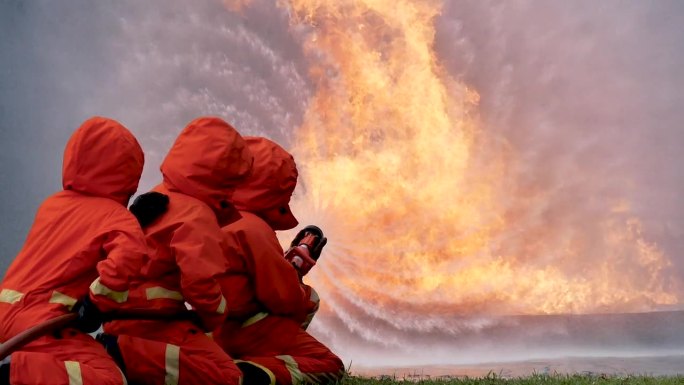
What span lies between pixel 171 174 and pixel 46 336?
1705mm

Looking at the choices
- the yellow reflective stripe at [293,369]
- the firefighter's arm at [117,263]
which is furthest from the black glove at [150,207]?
the yellow reflective stripe at [293,369]

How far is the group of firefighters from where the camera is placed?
5.49 metres

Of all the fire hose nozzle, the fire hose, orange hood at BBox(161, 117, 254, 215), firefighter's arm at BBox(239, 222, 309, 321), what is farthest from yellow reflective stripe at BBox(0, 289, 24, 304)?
the fire hose nozzle

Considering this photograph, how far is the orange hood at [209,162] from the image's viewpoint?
632 centimetres

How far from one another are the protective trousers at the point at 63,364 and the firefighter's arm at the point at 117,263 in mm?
316

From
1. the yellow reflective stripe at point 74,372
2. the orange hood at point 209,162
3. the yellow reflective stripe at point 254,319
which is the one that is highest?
the orange hood at point 209,162

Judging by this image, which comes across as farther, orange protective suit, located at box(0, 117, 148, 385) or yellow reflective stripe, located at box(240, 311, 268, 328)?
yellow reflective stripe, located at box(240, 311, 268, 328)

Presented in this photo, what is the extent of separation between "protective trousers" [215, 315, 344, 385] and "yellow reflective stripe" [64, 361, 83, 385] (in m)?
2.09

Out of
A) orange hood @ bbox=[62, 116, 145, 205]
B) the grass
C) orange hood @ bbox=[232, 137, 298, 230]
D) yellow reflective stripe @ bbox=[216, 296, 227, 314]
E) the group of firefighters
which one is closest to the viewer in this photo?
the group of firefighters

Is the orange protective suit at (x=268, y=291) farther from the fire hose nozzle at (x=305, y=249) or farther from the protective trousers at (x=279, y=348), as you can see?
the fire hose nozzle at (x=305, y=249)

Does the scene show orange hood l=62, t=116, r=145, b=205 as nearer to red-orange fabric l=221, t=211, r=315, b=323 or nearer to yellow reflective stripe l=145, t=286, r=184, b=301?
yellow reflective stripe l=145, t=286, r=184, b=301

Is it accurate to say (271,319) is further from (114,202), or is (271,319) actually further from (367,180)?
(367,180)

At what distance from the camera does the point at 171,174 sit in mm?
6512

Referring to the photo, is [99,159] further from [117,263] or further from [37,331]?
[37,331]
